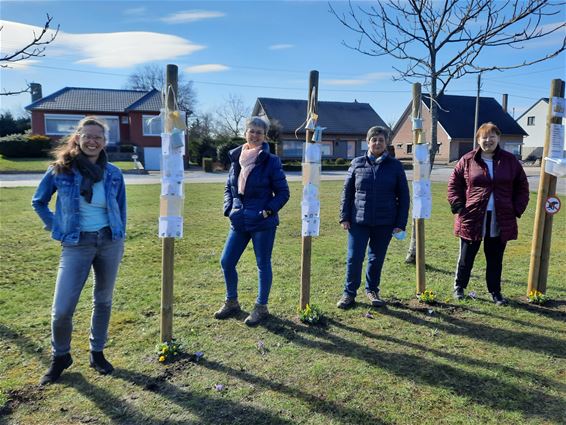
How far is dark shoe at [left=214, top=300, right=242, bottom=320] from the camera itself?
14.9 feet

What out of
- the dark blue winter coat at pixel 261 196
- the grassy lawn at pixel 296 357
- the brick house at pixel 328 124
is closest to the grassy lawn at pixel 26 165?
the brick house at pixel 328 124

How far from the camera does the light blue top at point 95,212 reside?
10.7ft

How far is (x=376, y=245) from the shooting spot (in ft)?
15.8

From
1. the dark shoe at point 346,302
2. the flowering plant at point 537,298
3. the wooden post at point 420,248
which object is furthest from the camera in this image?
the wooden post at point 420,248

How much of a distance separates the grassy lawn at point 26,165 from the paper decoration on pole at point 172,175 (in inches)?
1032

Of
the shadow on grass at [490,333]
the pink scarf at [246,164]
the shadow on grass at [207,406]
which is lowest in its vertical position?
the shadow on grass at [207,406]

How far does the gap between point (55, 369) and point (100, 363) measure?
0.31m

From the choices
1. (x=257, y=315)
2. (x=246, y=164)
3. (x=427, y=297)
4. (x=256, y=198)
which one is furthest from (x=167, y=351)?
(x=427, y=297)

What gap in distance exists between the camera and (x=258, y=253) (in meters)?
4.36

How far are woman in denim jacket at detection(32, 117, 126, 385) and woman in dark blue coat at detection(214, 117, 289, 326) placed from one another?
1.20 meters

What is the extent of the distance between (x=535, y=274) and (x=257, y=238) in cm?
321

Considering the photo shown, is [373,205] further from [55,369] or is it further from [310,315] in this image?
[55,369]

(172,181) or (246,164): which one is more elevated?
(246,164)

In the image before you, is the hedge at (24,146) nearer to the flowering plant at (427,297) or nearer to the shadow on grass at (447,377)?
the flowering plant at (427,297)
